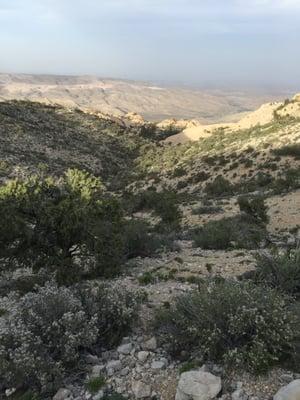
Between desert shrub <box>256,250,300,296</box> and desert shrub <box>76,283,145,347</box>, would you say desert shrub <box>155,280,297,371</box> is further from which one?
desert shrub <box>256,250,300,296</box>

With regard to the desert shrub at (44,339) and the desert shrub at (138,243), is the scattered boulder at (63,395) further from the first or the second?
the desert shrub at (138,243)

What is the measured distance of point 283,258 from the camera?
29.7ft

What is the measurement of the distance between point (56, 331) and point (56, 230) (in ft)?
12.9

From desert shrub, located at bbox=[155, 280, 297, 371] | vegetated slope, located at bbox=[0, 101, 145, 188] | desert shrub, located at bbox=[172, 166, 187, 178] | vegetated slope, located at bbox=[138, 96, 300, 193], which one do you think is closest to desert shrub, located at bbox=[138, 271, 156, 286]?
desert shrub, located at bbox=[155, 280, 297, 371]

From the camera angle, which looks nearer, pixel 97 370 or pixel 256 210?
pixel 97 370

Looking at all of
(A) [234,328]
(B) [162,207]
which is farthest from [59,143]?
(A) [234,328]

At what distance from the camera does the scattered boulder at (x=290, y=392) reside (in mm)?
5371

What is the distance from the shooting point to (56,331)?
6.74 meters

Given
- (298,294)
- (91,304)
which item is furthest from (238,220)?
(91,304)

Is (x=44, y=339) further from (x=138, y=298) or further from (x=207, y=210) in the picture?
(x=207, y=210)

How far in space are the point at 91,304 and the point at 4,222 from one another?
3385 millimetres

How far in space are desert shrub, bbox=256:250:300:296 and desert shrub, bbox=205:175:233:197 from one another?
1854 centimetres

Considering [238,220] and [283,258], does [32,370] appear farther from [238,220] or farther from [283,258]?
[238,220]

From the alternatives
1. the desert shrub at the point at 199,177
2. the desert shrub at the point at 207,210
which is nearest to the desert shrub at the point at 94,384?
the desert shrub at the point at 207,210
